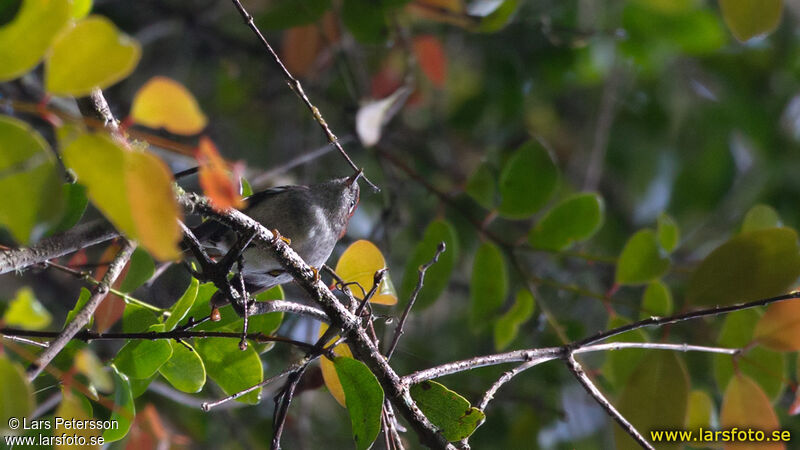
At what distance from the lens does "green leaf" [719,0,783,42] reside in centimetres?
132

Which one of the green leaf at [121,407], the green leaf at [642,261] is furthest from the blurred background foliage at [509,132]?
the green leaf at [121,407]

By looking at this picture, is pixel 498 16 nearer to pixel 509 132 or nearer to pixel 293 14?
pixel 293 14

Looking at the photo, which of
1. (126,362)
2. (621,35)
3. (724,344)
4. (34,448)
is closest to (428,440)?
(126,362)

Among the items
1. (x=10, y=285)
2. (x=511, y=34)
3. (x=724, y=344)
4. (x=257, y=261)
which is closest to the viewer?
(x=257, y=261)

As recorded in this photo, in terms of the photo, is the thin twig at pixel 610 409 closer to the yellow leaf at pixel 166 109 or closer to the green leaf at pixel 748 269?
the green leaf at pixel 748 269

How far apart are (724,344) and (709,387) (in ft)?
3.33

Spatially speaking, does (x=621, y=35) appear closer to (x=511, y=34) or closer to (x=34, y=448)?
(x=511, y=34)

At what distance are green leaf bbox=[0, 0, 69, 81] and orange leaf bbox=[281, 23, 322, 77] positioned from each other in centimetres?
193

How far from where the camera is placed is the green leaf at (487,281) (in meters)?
1.80

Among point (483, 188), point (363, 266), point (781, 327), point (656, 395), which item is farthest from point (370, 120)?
point (781, 327)

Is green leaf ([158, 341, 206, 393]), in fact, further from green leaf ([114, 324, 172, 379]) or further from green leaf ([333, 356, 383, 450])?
green leaf ([333, 356, 383, 450])

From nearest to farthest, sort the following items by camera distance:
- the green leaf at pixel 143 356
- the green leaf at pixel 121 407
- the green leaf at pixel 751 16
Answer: the green leaf at pixel 121 407 → the green leaf at pixel 143 356 → the green leaf at pixel 751 16

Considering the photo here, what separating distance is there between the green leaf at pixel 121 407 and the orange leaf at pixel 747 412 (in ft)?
3.83

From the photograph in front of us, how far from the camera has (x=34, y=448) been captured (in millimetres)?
1062
